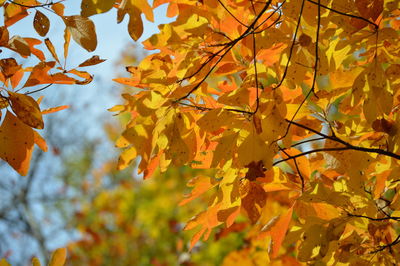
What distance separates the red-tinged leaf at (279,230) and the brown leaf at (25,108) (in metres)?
0.57

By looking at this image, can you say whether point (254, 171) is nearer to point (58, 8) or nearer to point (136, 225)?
point (58, 8)

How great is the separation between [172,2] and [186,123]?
28 cm

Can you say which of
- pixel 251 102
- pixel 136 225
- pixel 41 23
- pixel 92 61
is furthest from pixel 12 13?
pixel 136 225

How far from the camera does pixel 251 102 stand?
92 cm

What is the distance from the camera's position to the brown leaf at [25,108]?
80cm

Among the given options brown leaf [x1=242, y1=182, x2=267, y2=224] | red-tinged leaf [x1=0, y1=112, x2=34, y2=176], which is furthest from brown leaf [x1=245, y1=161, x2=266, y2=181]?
red-tinged leaf [x1=0, y1=112, x2=34, y2=176]

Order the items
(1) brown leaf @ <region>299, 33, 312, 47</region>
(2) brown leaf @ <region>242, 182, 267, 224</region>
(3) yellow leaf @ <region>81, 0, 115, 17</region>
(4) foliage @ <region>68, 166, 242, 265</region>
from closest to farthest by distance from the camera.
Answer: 1. (3) yellow leaf @ <region>81, 0, 115, 17</region>
2. (1) brown leaf @ <region>299, 33, 312, 47</region>
3. (2) brown leaf @ <region>242, 182, 267, 224</region>
4. (4) foliage @ <region>68, 166, 242, 265</region>

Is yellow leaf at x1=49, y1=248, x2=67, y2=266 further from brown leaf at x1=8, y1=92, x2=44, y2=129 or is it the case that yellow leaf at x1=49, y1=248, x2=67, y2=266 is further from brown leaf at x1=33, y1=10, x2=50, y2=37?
brown leaf at x1=33, y1=10, x2=50, y2=37

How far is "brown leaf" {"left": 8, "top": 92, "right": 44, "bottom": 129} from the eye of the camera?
0.80 m

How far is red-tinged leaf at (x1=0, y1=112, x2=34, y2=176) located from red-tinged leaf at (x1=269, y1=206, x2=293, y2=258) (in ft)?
1.86

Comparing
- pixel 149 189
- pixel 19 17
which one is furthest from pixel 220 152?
pixel 149 189

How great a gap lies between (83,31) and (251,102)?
0.36 meters

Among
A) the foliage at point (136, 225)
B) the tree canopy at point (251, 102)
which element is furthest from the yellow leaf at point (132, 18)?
the foliage at point (136, 225)

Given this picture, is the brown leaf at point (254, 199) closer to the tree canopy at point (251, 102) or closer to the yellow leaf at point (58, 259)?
the tree canopy at point (251, 102)
